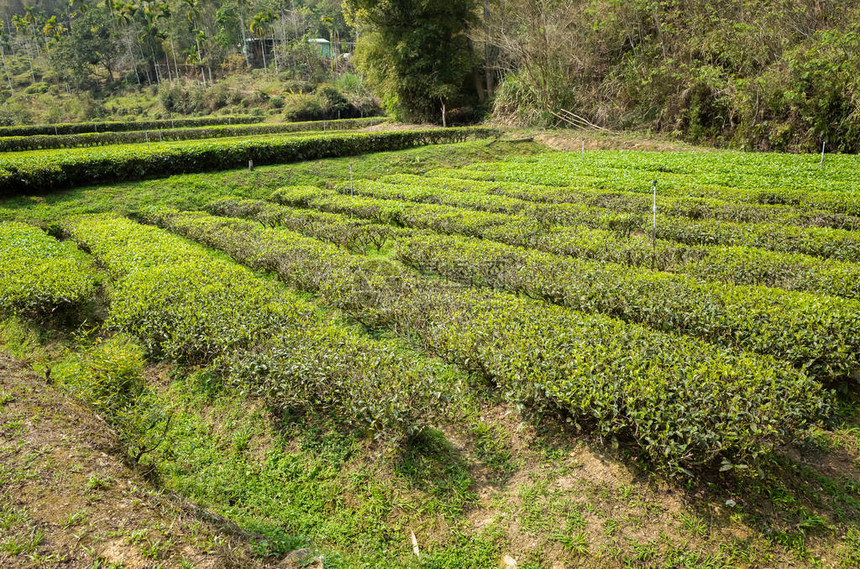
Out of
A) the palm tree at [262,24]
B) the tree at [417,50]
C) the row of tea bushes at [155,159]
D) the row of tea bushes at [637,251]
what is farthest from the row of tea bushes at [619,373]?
the palm tree at [262,24]

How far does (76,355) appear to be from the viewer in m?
6.66

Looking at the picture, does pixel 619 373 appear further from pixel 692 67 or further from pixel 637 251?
pixel 692 67

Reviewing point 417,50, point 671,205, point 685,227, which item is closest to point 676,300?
point 685,227

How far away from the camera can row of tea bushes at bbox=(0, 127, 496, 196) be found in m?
15.8

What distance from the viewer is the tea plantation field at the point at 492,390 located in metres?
3.82

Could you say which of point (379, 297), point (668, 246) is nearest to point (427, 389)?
point (379, 297)

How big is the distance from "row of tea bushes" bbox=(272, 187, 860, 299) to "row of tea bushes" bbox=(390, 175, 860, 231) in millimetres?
2703

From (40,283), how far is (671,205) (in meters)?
12.6

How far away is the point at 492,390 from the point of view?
5.62 metres

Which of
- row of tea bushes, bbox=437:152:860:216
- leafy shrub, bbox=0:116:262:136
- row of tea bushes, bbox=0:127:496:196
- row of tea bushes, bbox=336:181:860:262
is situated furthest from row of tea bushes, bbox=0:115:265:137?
row of tea bushes, bbox=336:181:860:262

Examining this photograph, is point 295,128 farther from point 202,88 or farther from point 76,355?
point 76,355

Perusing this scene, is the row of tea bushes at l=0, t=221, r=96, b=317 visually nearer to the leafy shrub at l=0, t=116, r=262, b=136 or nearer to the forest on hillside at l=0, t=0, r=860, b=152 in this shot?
the forest on hillside at l=0, t=0, r=860, b=152

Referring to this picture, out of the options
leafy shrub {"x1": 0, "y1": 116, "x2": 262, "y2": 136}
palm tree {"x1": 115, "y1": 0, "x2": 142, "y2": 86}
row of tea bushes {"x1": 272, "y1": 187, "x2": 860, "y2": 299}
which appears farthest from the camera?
palm tree {"x1": 115, "y1": 0, "x2": 142, "y2": 86}

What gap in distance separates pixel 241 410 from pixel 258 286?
2.36 meters
